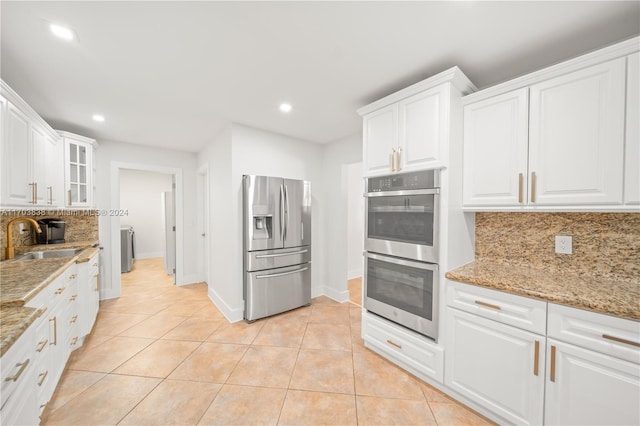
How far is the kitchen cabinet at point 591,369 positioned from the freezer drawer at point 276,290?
2455mm

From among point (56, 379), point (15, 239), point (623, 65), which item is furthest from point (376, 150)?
point (15, 239)

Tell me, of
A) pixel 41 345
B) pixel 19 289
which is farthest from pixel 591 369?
pixel 19 289

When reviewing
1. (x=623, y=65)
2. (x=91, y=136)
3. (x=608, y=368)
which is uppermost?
(x=91, y=136)

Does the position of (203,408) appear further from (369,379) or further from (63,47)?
(63,47)

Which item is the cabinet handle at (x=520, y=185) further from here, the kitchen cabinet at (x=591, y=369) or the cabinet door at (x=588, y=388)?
the cabinet door at (x=588, y=388)

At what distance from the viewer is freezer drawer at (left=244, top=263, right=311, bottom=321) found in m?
2.82

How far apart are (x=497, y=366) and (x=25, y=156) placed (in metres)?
3.97

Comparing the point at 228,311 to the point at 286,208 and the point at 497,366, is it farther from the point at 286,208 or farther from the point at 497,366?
the point at 497,366

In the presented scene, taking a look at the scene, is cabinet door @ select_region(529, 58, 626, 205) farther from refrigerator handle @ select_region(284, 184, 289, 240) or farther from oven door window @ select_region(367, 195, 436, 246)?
refrigerator handle @ select_region(284, 184, 289, 240)

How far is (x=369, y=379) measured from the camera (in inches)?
74.2

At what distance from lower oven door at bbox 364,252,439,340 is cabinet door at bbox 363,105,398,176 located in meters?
0.81

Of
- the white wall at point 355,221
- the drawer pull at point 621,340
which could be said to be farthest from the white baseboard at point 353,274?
the drawer pull at point 621,340

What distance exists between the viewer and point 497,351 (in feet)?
4.79

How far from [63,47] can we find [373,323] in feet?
10.3
